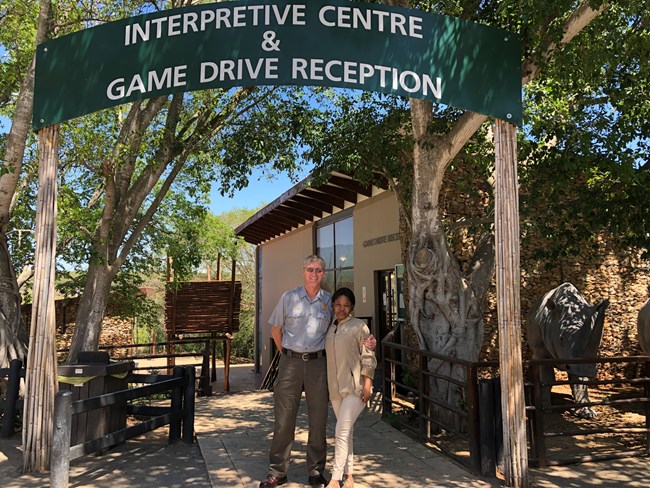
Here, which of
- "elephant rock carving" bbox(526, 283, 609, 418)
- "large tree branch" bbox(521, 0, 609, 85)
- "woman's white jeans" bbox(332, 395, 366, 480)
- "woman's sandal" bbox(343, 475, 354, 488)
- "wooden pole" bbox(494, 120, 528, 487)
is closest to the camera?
"woman's white jeans" bbox(332, 395, 366, 480)

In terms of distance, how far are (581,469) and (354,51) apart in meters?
4.53

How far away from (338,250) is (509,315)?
11453 mm

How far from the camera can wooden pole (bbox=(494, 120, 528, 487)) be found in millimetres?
4992

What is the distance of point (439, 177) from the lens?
22.9ft

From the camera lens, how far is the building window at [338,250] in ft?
50.9

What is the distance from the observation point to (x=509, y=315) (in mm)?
5141

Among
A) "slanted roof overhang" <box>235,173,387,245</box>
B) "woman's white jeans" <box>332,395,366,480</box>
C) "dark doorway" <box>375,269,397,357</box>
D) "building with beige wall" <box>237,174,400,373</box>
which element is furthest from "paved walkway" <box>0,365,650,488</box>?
"building with beige wall" <box>237,174,400,373</box>

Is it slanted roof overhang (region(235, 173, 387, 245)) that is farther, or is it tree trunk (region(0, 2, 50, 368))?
slanted roof overhang (region(235, 173, 387, 245))

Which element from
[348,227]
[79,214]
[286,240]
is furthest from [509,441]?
[286,240]

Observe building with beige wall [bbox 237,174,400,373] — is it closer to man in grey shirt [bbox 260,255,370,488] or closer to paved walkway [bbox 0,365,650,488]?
paved walkway [bbox 0,365,650,488]

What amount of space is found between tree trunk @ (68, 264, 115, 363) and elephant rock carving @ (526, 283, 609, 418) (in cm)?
644

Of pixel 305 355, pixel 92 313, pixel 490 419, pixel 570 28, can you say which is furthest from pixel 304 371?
pixel 92 313

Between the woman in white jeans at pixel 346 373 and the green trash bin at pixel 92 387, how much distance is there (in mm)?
2513

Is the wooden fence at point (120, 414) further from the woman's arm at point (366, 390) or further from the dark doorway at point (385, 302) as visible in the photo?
the dark doorway at point (385, 302)
